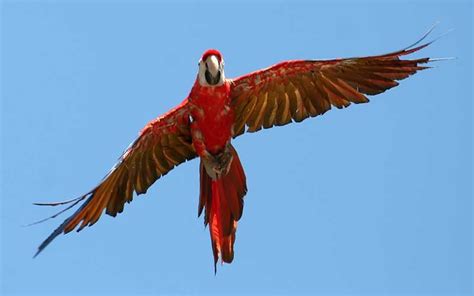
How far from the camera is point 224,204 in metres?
9.38

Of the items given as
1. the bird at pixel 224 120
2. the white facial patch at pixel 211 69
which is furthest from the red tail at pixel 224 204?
the white facial patch at pixel 211 69

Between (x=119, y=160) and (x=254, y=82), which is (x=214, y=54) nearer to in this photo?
(x=254, y=82)

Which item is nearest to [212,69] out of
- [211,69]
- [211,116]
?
[211,69]

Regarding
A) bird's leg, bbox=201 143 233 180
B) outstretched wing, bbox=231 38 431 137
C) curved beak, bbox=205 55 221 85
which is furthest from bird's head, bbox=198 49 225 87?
bird's leg, bbox=201 143 233 180

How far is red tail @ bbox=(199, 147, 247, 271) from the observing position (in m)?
9.27

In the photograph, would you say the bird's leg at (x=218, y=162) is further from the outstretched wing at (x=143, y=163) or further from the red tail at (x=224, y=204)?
the outstretched wing at (x=143, y=163)

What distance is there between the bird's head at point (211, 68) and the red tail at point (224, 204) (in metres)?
0.70

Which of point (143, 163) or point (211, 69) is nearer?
point (211, 69)

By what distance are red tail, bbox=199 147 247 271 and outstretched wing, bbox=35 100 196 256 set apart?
415 millimetres

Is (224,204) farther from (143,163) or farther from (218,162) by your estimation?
(143,163)

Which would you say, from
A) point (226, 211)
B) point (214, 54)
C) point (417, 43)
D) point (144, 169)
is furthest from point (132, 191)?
point (417, 43)

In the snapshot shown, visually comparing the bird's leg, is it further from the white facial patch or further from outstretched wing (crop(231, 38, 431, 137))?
the white facial patch

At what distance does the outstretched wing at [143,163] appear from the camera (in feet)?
30.9

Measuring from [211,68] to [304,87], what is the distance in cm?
101
